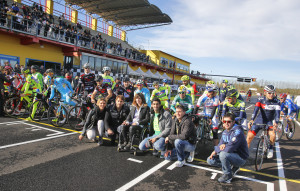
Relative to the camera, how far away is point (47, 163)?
3.94 m

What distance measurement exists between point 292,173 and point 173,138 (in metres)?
2.83

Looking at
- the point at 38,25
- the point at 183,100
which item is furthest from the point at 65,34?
the point at 183,100

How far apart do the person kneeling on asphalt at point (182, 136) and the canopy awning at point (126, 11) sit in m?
24.3

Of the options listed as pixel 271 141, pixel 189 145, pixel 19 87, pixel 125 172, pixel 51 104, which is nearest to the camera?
pixel 125 172

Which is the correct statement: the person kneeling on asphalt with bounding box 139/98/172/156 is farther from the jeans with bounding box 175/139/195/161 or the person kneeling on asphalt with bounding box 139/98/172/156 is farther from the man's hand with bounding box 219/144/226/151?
the man's hand with bounding box 219/144/226/151

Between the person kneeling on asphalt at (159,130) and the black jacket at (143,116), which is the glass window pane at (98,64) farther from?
the person kneeling on asphalt at (159,130)

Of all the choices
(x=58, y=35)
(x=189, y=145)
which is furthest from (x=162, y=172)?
(x=58, y=35)

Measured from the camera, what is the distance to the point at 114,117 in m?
5.44

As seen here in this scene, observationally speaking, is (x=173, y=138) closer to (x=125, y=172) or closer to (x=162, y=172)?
(x=162, y=172)

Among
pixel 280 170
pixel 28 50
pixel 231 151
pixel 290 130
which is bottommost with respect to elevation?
pixel 280 170

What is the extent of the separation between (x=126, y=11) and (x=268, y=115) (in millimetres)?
27113

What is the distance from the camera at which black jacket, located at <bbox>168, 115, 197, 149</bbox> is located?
4164mm

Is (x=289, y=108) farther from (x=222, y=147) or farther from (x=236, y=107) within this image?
(x=222, y=147)

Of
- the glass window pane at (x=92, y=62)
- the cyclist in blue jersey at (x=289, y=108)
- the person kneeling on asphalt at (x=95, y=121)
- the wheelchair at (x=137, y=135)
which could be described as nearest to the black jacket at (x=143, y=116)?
the wheelchair at (x=137, y=135)
